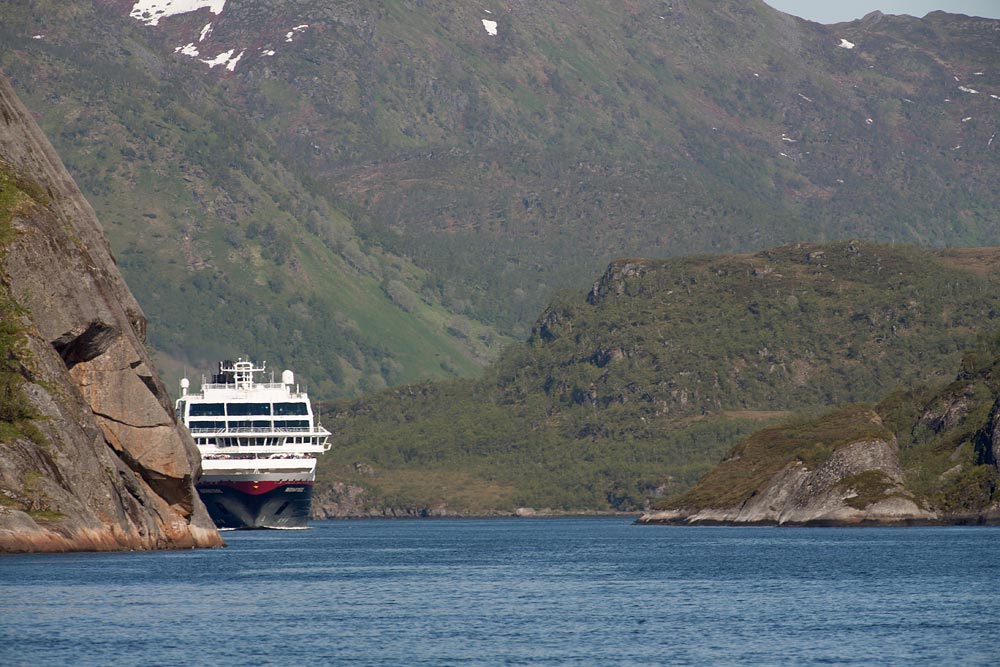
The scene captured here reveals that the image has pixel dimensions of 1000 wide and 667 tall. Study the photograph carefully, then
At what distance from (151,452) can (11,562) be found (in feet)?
58.5

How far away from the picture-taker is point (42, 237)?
12494 cm

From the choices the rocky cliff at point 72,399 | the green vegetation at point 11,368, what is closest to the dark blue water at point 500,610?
the rocky cliff at point 72,399

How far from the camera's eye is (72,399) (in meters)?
120

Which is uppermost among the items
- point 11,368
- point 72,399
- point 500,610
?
point 11,368

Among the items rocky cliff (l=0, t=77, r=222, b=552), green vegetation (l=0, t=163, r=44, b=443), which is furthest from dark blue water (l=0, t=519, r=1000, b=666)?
green vegetation (l=0, t=163, r=44, b=443)

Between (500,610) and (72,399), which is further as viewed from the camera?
(72,399)

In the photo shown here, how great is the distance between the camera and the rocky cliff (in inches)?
4481

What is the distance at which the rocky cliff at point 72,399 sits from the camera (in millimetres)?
113812

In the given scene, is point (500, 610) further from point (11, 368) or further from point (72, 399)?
point (11, 368)

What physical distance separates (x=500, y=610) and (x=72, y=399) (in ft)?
112

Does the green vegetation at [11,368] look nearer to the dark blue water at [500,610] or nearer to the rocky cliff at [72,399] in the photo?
the rocky cliff at [72,399]

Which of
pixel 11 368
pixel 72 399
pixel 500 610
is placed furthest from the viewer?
pixel 72 399

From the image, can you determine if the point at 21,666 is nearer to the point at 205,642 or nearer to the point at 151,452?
the point at 205,642

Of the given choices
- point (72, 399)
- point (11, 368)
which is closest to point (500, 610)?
point (72, 399)
